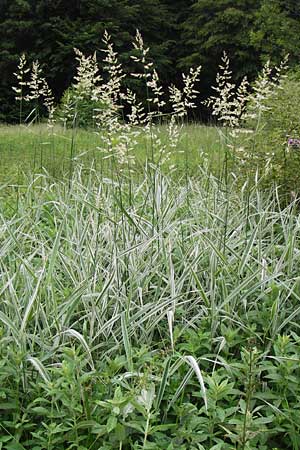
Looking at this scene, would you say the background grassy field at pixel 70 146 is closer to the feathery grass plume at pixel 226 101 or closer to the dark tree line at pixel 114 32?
the feathery grass plume at pixel 226 101

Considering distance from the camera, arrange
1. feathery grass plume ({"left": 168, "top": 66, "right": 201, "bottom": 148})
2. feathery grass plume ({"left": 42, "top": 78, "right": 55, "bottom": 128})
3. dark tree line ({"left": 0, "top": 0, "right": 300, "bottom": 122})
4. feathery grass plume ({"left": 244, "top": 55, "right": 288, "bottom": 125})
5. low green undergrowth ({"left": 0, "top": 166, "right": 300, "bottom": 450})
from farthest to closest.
Answer: dark tree line ({"left": 0, "top": 0, "right": 300, "bottom": 122}) → feathery grass plume ({"left": 42, "top": 78, "right": 55, "bottom": 128}) → feathery grass plume ({"left": 168, "top": 66, "right": 201, "bottom": 148}) → feathery grass plume ({"left": 244, "top": 55, "right": 288, "bottom": 125}) → low green undergrowth ({"left": 0, "top": 166, "right": 300, "bottom": 450})

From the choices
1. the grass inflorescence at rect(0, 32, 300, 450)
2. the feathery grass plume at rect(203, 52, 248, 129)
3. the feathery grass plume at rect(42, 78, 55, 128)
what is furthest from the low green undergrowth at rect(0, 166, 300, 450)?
the feathery grass plume at rect(42, 78, 55, 128)

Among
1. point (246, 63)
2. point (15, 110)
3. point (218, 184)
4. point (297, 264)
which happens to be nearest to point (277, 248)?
point (297, 264)

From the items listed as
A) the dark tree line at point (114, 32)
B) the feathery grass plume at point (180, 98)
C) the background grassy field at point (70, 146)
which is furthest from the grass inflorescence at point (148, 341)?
the dark tree line at point (114, 32)

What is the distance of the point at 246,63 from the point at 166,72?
2.57 m

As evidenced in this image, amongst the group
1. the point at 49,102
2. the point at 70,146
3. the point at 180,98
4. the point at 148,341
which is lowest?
the point at 70,146

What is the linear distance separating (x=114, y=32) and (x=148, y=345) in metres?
17.2

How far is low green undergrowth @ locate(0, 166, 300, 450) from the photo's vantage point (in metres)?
1.79

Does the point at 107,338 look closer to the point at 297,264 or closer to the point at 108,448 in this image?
the point at 108,448

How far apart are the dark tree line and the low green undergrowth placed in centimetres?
1477

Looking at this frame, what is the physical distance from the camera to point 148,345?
219 centimetres

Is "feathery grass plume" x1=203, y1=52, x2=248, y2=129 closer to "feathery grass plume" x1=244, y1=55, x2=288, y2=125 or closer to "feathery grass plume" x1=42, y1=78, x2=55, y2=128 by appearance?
"feathery grass plume" x1=244, y1=55, x2=288, y2=125

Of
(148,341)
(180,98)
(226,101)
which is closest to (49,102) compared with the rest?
(180,98)

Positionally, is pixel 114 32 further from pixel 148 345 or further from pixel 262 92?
pixel 148 345
